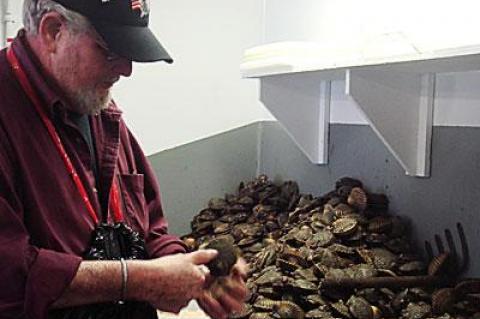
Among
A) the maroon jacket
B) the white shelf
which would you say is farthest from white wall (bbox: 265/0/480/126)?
the maroon jacket

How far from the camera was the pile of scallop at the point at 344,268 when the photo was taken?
1.68 metres

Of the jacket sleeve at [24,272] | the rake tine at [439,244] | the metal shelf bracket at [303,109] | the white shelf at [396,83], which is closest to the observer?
the jacket sleeve at [24,272]

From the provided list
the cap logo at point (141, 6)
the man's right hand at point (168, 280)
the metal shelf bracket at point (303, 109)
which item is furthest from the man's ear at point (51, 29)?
the metal shelf bracket at point (303, 109)

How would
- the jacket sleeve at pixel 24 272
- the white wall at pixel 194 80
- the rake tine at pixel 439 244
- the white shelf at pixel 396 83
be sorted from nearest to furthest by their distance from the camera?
the jacket sleeve at pixel 24 272 → the white shelf at pixel 396 83 → the rake tine at pixel 439 244 → the white wall at pixel 194 80

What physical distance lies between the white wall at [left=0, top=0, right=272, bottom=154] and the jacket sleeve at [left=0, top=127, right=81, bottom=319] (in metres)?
2.04

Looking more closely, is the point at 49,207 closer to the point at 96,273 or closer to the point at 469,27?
the point at 96,273

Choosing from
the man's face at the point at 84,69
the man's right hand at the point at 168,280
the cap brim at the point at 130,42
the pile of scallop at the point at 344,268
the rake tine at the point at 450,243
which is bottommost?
the pile of scallop at the point at 344,268

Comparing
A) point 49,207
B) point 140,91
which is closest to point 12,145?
point 49,207

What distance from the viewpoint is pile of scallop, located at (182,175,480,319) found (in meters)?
1.68

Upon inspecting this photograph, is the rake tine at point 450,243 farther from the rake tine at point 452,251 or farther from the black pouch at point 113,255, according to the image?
the black pouch at point 113,255

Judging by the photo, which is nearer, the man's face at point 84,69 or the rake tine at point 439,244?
the man's face at point 84,69

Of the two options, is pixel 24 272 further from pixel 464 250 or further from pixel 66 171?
pixel 464 250

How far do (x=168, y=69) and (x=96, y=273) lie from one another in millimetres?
2136

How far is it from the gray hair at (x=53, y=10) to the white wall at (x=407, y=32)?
80 cm
